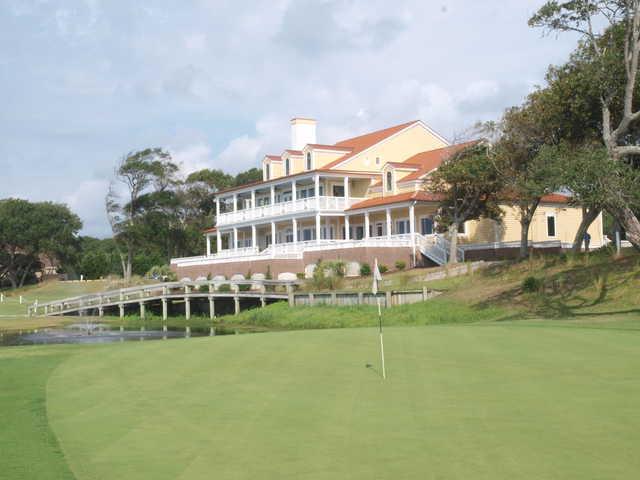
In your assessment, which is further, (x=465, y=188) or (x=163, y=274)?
(x=163, y=274)

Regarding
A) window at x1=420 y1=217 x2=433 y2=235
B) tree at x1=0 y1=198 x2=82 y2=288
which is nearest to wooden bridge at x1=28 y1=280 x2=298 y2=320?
window at x1=420 y1=217 x2=433 y2=235

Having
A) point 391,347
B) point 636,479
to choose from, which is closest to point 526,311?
point 391,347

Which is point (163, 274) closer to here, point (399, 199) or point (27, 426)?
point (399, 199)

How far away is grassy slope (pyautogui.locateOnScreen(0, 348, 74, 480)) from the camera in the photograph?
8.72 meters

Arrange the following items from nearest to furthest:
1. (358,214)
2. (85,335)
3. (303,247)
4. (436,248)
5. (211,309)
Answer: (85,335) < (211,309) < (436,248) < (303,247) < (358,214)

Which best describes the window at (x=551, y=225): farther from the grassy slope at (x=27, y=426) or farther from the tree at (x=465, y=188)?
the grassy slope at (x=27, y=426)

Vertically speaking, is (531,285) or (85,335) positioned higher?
(531,285)

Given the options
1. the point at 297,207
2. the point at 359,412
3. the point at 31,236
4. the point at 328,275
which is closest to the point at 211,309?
the point at 328,275

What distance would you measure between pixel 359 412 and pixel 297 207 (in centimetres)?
4826

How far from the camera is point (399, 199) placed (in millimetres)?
51781

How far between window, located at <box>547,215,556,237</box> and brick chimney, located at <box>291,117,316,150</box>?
70.5 ft

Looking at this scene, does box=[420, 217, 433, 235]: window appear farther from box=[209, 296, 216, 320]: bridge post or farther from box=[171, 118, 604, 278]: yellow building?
box=[209, 296, 216, 320]: bridge post

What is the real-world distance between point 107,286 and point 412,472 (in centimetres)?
6459

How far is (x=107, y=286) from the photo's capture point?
69875mm
